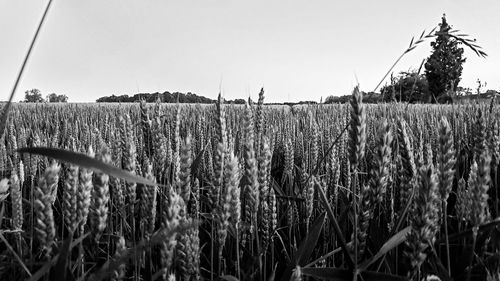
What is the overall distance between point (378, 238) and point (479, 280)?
392mm

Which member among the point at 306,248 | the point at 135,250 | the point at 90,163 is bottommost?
the point at 306,248

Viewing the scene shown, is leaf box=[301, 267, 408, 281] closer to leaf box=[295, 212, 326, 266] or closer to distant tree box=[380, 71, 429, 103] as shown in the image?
leaf box=[295, 212, 326, 266]

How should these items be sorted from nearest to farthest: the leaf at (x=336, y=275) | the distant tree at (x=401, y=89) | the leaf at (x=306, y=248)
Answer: the leaf at (x=336, y=275) < the leaf at (x=306, y=248) < the distant tree at (x=401, y=89)

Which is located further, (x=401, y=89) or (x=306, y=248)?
(x=401, y=89)

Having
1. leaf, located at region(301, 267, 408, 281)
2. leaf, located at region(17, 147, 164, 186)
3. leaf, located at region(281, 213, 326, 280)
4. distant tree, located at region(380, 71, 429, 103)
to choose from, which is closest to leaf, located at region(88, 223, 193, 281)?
leaf, located at region(17, 147, 164, 186)

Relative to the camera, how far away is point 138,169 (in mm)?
1853

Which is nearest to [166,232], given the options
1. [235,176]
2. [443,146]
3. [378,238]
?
[235,176]

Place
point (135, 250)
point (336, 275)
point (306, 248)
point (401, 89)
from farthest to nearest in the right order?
point (401, 89), point (306, 248), point (336, 275), point (135, 250)

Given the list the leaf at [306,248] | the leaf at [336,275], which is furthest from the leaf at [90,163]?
the leaf at [306,248]

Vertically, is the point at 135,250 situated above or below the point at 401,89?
below

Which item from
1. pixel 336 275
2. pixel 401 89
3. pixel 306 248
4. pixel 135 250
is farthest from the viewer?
pixel 401 89

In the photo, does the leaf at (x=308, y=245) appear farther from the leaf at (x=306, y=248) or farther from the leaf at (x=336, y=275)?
the leaf at (x=336, y=275)

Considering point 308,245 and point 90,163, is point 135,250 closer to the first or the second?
point 90,163

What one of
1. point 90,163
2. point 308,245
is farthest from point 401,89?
point 90,163
